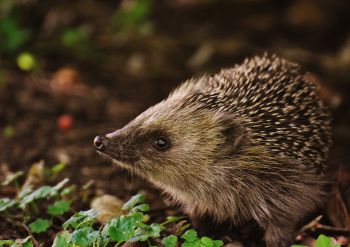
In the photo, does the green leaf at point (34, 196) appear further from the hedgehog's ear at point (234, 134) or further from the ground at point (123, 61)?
the hedgehog's ear at point (234, 134)

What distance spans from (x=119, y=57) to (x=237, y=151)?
4223 mm

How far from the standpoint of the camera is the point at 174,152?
4.70m

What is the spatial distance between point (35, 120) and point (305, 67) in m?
3.78

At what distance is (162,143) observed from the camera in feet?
15.4

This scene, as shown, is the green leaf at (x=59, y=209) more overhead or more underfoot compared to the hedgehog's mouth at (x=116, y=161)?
more underfoot

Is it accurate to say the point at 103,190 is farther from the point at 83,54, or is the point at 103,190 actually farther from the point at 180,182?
the point at 83,54

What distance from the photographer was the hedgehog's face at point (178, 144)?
4.64 metres

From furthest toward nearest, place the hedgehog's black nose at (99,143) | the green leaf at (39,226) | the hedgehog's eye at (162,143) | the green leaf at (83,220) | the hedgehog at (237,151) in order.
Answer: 1. the hedgehog's eye at (162,143)
2. the hedgehog at (237,151)
3. the hedgehog's black nose at (99,143)
4. the green leaf at (39,226)
5. the green leaf at (83,220)

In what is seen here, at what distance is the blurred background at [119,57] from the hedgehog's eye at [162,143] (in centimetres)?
93

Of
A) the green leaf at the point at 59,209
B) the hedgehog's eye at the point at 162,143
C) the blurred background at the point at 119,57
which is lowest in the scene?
the green leaf at the point at 59,209

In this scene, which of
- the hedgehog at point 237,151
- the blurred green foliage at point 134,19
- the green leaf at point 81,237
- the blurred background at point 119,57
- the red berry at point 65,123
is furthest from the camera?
the blurred green foliage at point 134,19

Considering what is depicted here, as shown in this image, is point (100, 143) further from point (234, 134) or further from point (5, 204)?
point (234, 134)

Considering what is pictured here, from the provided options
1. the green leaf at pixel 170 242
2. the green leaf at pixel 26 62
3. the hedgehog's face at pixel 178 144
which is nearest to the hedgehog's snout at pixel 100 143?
the hedgehog's face at pixel 178 144

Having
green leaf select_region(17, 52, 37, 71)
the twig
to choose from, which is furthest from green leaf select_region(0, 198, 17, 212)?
green leaf select_region(17, 52, 37, 71)
